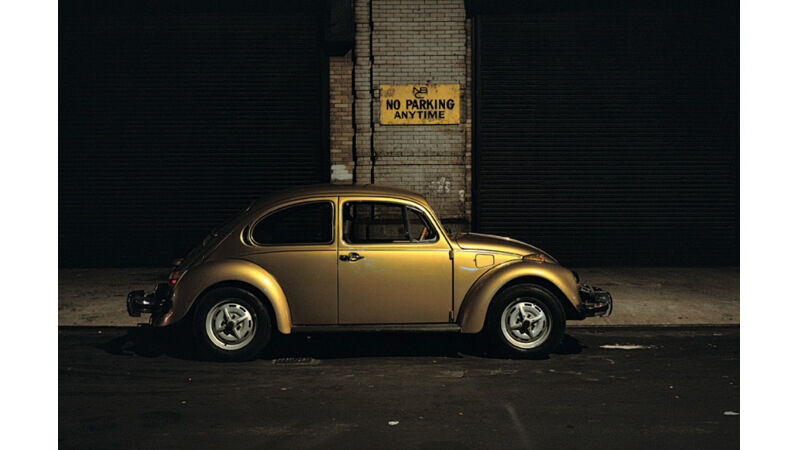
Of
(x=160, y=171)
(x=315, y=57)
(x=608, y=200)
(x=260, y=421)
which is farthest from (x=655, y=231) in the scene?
(x=260, y=421)

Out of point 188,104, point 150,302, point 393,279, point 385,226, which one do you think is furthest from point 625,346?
point 188,104

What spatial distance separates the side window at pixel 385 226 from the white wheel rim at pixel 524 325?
3.34ft

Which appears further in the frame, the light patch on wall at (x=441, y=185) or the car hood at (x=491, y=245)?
the light patch on wall at (x=441, y=185)

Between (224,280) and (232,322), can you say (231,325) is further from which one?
(224,280)

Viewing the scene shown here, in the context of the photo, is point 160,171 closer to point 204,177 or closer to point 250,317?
point 204,177

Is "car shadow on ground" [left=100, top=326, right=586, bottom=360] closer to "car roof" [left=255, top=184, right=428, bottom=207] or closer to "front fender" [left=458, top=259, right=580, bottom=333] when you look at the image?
"front fender" [left=458, top=259, right=580, bottom=333]

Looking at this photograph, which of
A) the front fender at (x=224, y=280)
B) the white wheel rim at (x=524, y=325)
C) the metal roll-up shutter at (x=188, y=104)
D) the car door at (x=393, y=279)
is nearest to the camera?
the front fender at (x=224, y=280)

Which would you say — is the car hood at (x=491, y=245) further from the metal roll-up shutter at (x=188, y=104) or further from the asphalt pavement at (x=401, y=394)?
the metal roll-up shutter at (x=188, y=104)

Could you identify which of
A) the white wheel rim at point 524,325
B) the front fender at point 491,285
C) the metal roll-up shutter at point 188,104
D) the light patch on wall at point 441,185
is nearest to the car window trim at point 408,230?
the front fender at point 491,285

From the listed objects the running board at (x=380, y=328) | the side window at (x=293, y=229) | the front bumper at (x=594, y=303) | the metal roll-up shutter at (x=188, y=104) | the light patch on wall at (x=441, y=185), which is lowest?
the running board at (x=380, y=328)

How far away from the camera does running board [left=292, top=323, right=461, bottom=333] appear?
7.68m

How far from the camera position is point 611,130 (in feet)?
47.7

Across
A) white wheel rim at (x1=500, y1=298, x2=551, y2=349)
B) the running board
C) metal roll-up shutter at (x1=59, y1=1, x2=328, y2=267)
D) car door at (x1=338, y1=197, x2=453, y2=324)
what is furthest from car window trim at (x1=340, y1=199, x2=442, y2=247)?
metal roll-up shutter at (x1=59, y1=1, x2=328, y2=267)

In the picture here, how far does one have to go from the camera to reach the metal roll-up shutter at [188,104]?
14445 millimetres
